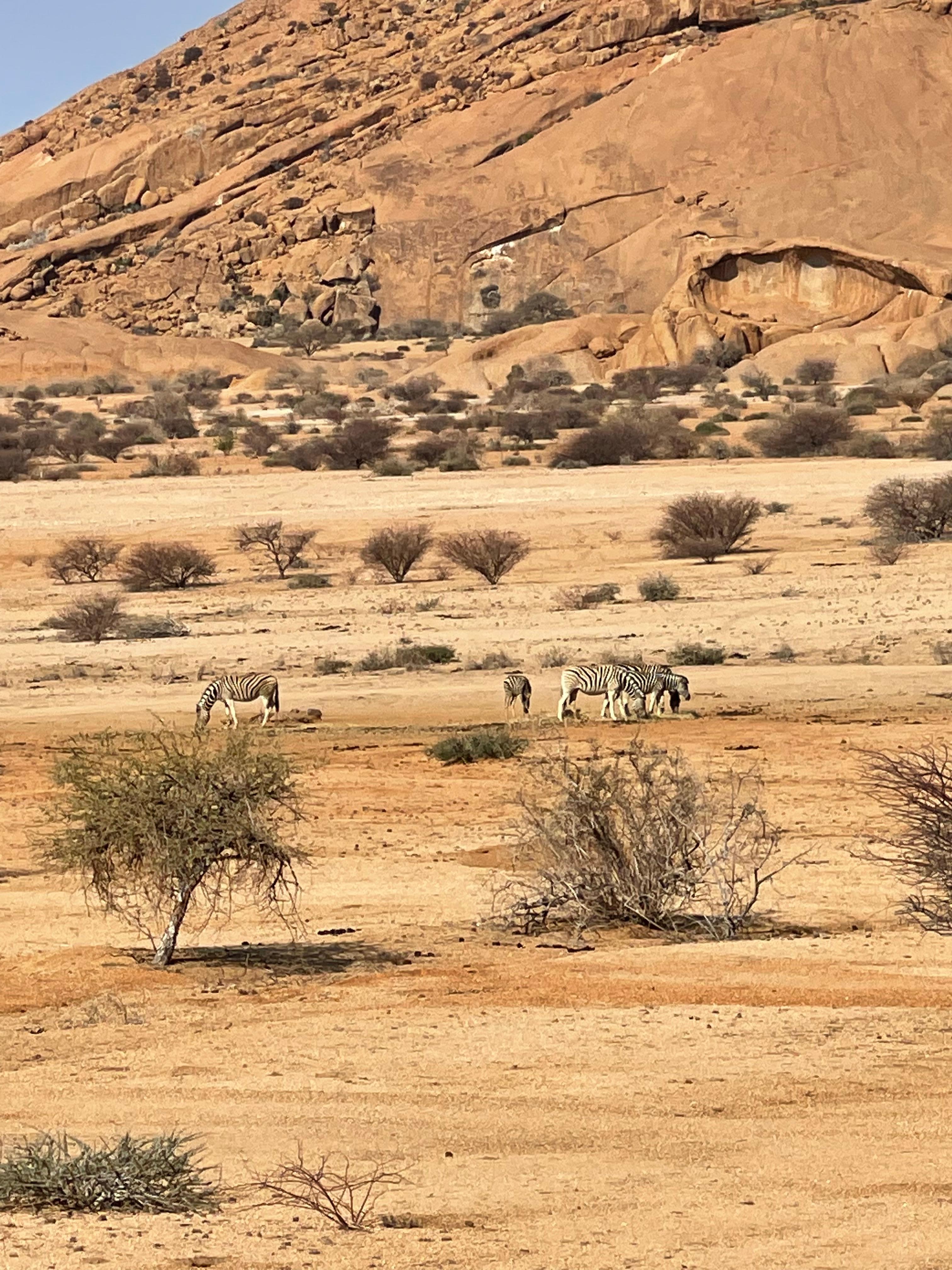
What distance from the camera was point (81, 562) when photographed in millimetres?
31094

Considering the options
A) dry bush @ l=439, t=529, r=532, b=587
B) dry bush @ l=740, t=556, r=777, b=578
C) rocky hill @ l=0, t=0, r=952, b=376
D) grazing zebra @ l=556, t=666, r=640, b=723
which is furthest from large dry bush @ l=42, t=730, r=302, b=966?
rocky hill @ l=0, t=0, r=952, b=376

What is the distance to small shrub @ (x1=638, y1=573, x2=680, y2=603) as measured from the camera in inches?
1037

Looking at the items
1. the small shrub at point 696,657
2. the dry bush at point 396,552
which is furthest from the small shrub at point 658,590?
the dry bush at point 396,552

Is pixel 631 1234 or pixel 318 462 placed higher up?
pixel 318 462

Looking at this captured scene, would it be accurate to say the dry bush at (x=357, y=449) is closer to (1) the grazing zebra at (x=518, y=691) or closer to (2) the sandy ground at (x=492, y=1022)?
(2) the sandy ground at (x=492, y=1022)

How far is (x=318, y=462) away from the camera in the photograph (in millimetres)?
45750

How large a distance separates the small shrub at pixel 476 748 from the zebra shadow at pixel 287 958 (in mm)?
6226

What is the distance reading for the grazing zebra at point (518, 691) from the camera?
1831 cm

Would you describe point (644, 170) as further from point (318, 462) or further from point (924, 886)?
point (924, 886)

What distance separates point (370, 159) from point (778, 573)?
219 feet

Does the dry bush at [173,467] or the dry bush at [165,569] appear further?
the dry bush at [173,467]

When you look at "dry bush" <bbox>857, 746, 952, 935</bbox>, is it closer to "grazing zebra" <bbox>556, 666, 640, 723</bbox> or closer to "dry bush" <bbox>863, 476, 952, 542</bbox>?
"grazing zebra" <bbox>556, 666, 640, 723</bbox>

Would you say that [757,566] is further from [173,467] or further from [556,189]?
[556,189]

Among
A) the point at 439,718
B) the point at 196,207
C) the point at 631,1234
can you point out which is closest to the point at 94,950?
the point at 631,1234
